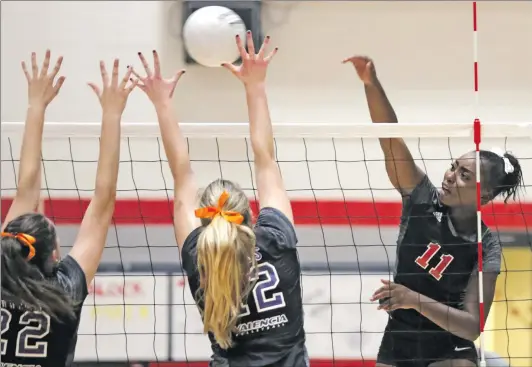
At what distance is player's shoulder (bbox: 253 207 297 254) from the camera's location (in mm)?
1995

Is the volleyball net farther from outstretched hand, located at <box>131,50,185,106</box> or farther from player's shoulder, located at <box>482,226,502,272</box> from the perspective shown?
outstretched hand, located at <box>131,50,185,106</box>

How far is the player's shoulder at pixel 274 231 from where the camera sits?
200 cm

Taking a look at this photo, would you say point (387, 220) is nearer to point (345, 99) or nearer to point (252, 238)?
point (345, 99)

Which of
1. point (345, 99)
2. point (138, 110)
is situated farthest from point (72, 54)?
point (345, 99)

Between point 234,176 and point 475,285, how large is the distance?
168 cm

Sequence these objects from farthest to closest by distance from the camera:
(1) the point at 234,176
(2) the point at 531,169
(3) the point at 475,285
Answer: (1) the point at 234,176
(2) the point at 531,169
(3) the point at 475,285

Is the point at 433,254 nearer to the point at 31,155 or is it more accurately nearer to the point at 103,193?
the point at 103,193

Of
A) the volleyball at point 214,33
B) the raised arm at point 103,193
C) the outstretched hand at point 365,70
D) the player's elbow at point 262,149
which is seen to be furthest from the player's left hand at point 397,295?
the volleyball at point 214,33

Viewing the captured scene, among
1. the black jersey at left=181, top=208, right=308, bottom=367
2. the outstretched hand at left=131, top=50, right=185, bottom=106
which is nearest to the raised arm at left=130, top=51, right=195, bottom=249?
the outstretched hand at left=131, top=50, right=185, bottom=106

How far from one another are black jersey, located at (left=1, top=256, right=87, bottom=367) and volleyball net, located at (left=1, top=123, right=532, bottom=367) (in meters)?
1.66

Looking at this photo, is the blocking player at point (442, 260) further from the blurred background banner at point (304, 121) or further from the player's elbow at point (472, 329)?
the blurred background banner at point (304, 121)

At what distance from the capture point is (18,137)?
377 centimetres

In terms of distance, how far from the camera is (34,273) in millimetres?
1992

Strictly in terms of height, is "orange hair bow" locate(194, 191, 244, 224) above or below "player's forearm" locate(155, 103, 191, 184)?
below
